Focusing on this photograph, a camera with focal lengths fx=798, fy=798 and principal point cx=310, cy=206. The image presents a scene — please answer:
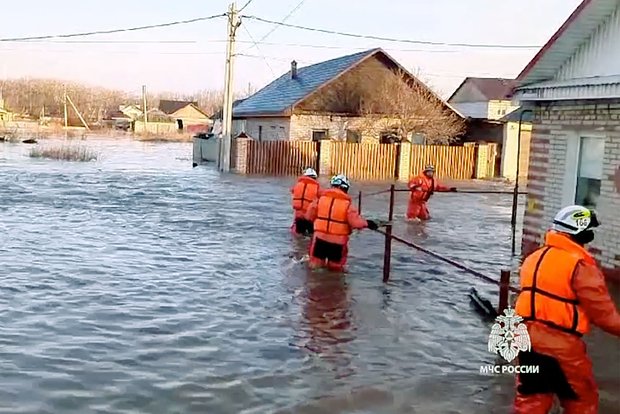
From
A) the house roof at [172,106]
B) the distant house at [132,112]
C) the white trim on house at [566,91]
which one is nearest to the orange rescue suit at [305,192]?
the white trim on house at [566,91]

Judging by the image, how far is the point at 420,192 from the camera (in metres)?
18.3

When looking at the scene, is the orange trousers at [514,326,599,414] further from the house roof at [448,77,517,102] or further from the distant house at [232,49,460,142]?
the house roof at [448,77,517,102]

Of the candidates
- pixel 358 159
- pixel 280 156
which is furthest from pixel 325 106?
pixel 280 156

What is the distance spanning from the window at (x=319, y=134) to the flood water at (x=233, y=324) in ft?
64.6

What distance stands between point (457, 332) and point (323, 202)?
289 centimetres

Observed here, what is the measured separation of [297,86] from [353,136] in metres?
4.31

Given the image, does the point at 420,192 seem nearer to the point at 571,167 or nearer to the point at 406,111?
the point at 571,167

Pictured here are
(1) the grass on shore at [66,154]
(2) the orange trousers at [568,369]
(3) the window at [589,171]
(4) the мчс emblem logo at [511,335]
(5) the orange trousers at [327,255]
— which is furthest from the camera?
(1) the grass on shore at [66,154]

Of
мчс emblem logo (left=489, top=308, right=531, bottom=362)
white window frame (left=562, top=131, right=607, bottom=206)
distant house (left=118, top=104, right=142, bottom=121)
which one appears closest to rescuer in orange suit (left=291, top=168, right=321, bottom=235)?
white window frame (left=562, top=131, right=607, bottom=206)

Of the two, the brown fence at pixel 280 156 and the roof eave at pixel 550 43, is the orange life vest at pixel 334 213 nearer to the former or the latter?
the roof eave at pixel 550 43

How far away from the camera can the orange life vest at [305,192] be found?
14.1 meters

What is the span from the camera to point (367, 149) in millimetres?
34844

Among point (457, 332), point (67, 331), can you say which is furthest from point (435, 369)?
point (67, 331)

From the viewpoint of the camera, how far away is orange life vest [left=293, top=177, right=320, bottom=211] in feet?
46.1
